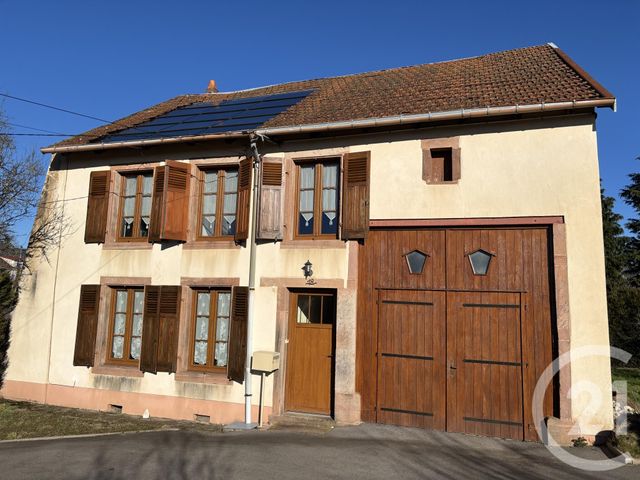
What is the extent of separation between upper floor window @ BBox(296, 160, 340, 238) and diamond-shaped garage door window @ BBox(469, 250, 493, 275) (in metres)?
2.36

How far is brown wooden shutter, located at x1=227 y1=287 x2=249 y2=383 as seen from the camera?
860cm

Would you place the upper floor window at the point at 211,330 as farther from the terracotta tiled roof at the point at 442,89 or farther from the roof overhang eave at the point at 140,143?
the terracotta tiled roof at the point at 442,89

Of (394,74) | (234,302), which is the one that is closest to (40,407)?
(234,302)

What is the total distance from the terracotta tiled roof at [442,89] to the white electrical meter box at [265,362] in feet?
13.8

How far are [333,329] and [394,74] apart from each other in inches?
272

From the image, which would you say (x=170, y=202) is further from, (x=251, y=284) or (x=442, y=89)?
(x=442, y=89)

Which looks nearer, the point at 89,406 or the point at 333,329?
the point at 333,329

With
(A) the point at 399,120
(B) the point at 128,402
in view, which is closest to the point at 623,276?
(A) the point at 399,120

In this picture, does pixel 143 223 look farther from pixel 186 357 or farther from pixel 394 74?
pixel 394 74

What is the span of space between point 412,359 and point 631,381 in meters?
9.05

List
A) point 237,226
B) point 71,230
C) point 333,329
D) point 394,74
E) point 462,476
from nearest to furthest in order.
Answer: point 462,476, point 333,329, point 237,226, point 71,230, point 394,74

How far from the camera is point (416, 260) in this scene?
815 centimetres

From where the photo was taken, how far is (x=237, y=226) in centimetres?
901

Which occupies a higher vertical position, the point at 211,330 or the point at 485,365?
the point at 211,330
